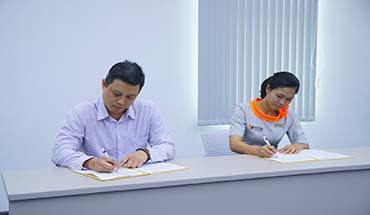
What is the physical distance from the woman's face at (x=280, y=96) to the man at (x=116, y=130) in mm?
728

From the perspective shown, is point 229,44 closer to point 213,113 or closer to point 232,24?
point 232,24

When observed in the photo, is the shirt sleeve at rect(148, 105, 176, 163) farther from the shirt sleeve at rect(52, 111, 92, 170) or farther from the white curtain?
the white curtain

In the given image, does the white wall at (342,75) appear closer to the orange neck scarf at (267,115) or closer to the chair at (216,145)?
the orange neck scarf at (267,115)

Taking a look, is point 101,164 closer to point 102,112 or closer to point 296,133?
point 102,112

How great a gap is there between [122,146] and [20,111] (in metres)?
1.48

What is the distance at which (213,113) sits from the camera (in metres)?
4.05

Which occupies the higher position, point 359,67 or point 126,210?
point 359,67

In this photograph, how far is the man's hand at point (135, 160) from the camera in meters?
2.08

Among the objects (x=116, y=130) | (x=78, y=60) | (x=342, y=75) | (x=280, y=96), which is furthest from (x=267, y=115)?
(x=342, y=75)

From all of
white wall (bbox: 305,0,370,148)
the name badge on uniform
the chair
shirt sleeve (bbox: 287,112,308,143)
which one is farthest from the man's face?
white wall (bbox: 305,0,370,148)

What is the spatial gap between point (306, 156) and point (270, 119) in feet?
1.49

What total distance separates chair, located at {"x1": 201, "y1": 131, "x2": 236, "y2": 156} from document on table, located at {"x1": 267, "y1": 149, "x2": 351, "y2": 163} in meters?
0.46

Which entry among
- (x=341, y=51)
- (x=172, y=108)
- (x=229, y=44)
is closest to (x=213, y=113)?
(x=172, y=108)

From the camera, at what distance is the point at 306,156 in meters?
2.47
